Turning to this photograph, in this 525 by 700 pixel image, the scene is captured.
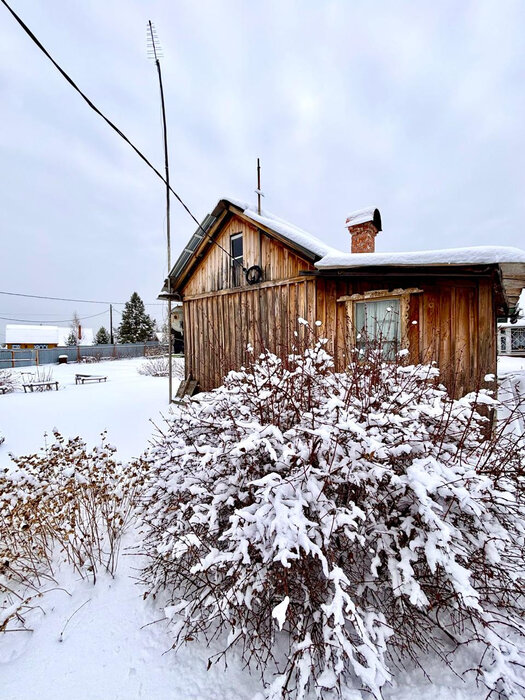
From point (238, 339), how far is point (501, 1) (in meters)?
10.4

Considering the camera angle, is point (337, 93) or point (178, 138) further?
point (337, 93)

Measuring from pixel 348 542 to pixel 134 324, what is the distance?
3760 centimetres

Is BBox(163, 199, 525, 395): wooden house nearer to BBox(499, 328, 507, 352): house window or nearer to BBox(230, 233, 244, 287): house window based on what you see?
BBox(230, 233, 244, 287): house window

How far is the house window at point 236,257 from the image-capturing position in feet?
26.2

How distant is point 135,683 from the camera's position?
1.97m

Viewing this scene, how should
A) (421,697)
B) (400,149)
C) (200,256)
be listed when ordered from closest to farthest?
1. (421,697)
2. (200,256)
3. (400,149)

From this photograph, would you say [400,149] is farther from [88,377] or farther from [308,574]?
[308,574]

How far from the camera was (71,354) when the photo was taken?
93.3ft

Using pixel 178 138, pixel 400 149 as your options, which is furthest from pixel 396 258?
pixel 400 149

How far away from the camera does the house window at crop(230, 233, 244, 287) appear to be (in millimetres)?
7973

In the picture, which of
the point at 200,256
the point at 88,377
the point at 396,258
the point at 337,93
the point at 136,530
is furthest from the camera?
the point at 88,377

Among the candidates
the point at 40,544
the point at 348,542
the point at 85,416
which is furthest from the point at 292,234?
the point at 85,416

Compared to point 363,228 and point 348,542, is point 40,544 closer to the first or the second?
point 348,542

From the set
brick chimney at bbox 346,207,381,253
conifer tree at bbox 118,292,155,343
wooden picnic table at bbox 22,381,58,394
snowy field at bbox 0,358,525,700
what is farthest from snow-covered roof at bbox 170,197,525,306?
Result: conifer tree at bbox 118,292,155,343
